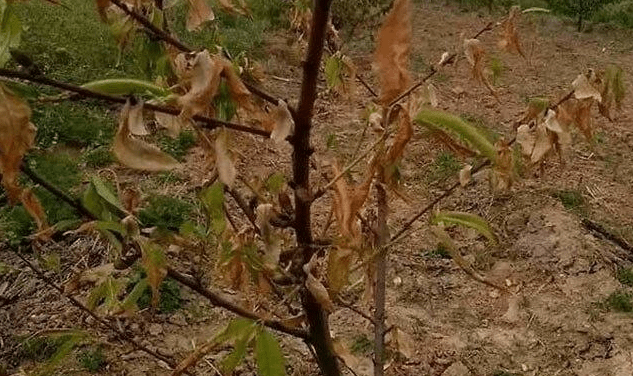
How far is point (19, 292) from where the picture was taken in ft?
9.43

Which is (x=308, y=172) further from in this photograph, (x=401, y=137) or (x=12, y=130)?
(x=12, y=130)

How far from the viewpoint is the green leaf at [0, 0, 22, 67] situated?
733 mm

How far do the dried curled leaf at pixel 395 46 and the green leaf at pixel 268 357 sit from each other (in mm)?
287

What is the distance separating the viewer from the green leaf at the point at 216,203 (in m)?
1.02

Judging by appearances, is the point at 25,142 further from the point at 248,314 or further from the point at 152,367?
the point at 152,367

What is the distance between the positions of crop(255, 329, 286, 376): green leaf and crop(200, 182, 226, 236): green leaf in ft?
0.65

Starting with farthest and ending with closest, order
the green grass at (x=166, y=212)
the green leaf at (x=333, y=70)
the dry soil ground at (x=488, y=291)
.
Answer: the green grass at (x=166, y=212)
the dry soil ground at (x=488, y=291)
the green leaf at (x=333, y=70)

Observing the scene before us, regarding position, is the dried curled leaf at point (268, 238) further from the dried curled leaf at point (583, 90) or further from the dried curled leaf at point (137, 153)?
the dried curled leaf at point (583, 90)

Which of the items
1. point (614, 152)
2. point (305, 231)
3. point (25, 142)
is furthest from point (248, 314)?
point (614, 152)

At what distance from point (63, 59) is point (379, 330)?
3579mm

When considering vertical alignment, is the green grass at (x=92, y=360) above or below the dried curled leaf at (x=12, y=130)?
below

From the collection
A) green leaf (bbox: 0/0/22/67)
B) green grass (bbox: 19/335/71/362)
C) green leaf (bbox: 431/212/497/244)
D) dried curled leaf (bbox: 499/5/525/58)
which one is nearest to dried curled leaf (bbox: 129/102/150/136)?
green leaf (bbox: 0/0/22/67)

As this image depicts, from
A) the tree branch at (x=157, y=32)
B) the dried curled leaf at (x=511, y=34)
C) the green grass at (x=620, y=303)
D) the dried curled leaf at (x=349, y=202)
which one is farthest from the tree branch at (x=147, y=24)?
the green grass at (x=620, y=303)

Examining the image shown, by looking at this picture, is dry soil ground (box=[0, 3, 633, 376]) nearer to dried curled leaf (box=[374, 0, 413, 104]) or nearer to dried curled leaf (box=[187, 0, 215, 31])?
dried curled leaf (box=[187, 0, 215, 31])
